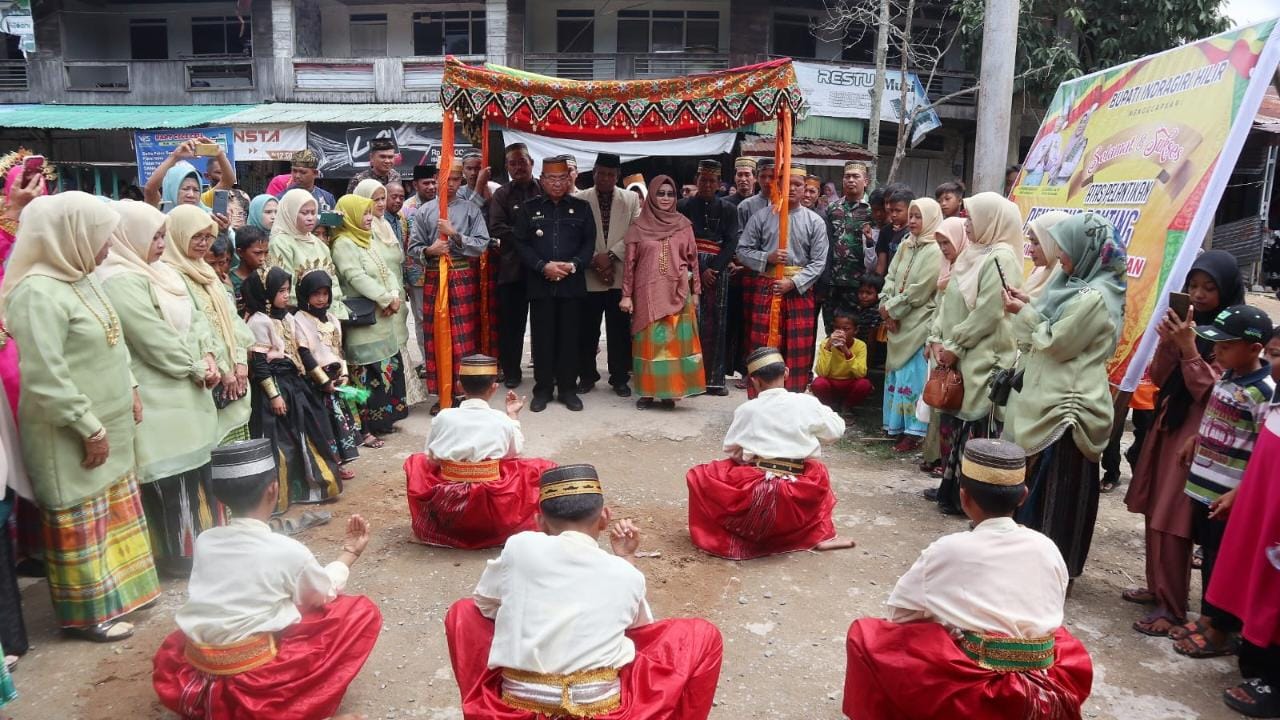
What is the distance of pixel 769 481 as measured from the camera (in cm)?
417

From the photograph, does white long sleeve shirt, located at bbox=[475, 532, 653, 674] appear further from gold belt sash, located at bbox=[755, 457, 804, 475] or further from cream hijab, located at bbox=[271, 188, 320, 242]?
cream hijab, located at bbox=[271, 188, 320, 242]

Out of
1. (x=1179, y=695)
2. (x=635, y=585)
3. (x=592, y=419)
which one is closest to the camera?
(x=635, y=585)

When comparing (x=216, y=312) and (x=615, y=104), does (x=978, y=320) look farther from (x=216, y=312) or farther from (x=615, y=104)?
(x=216, y=312)

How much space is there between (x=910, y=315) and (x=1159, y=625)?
9.12 feet

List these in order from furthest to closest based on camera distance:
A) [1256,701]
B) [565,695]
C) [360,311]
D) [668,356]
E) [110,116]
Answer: [110,116] → [668,356] → [360,311] → [1256,701] → [565,695]

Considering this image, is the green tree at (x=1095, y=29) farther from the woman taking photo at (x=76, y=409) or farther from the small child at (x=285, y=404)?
the woman taking photo at (x=76, y=409)

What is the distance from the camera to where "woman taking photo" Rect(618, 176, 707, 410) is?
685 centimetres

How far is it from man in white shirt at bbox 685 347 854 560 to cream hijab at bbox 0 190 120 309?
2804 millimetres

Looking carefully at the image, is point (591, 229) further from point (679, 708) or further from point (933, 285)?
point (679, 708)

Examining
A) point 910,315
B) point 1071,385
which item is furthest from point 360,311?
point 1071,385

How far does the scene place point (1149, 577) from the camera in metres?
3.77

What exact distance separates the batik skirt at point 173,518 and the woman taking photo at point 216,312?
0.83 feet

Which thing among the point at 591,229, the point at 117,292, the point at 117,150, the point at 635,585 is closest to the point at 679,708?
the point at 635,585

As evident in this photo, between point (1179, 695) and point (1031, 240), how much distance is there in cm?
221
